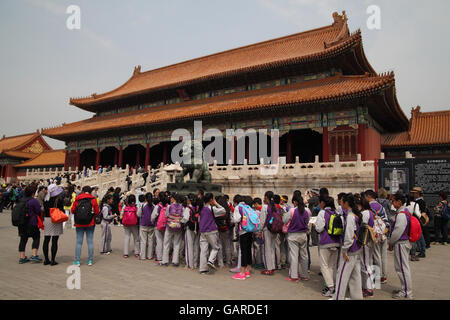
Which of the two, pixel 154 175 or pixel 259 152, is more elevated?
pixel 259 152

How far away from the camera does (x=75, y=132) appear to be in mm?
25516

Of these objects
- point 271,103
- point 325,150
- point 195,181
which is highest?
point 271,103

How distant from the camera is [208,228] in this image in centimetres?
565

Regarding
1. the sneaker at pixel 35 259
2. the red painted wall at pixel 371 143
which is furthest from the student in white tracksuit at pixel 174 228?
the red painted wall at pixel 371 143

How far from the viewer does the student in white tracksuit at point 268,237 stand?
5.60 meters

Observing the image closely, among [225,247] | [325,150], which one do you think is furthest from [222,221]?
[325,150]

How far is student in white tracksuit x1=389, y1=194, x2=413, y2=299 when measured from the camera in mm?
4598

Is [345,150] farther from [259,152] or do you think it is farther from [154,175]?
[154,175]

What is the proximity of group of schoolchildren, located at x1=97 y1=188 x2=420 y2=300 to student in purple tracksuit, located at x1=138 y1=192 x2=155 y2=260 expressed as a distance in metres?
0.02

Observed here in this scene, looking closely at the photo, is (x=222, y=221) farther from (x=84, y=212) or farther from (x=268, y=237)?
(x=84, y=212)

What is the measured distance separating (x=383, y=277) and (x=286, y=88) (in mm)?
14545

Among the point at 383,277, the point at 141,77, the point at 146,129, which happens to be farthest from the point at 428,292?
the point at 141,77

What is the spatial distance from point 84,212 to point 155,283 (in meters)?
2.01

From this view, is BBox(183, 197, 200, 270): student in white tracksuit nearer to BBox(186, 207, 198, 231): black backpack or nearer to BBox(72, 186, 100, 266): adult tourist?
BBox(186, 207, 198, 231): black backpack
